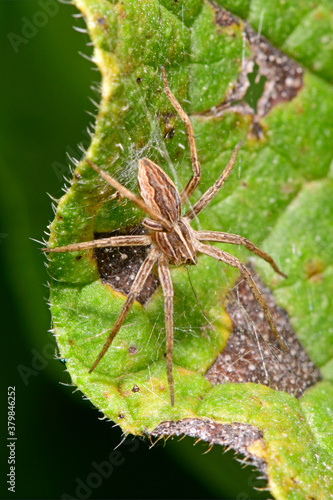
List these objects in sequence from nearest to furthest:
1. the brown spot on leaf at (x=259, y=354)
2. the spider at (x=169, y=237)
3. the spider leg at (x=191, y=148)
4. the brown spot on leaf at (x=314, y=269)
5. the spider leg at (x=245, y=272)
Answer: the spider at (x=169, y=237) < the spider leg at (x=191, y=148) < the brown spot on leaf at (x=259, y=354) < the spider leg at (x=245, y=272) < the brown spot on leaf at (x=314, y=269)

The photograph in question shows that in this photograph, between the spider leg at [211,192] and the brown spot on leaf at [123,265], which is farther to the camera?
the spider leg at [211,192]

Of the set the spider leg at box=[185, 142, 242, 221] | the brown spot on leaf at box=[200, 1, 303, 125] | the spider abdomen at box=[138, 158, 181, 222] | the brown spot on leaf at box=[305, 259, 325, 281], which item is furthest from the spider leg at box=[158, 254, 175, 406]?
the brown spot on leaf at box=[305, 259, 325, 281]

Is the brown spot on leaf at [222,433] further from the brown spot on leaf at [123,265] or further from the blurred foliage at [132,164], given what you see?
the brown spot on leaf at [123,265]

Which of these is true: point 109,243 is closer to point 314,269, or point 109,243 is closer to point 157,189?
point 157,189

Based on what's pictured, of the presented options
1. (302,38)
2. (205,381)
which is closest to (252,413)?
(205,381)

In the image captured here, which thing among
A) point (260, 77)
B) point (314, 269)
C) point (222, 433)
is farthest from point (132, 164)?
point (314, 269)

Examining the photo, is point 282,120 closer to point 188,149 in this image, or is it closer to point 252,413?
point 188,149

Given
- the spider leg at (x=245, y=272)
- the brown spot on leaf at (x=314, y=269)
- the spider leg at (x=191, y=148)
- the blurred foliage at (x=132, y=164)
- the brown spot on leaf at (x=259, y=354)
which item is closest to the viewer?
the blurred foliage at (x=132, y=164)

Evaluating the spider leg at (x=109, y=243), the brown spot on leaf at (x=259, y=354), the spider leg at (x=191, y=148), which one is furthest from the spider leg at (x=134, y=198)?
the brown spot on leaf at (x=259, y=354)
